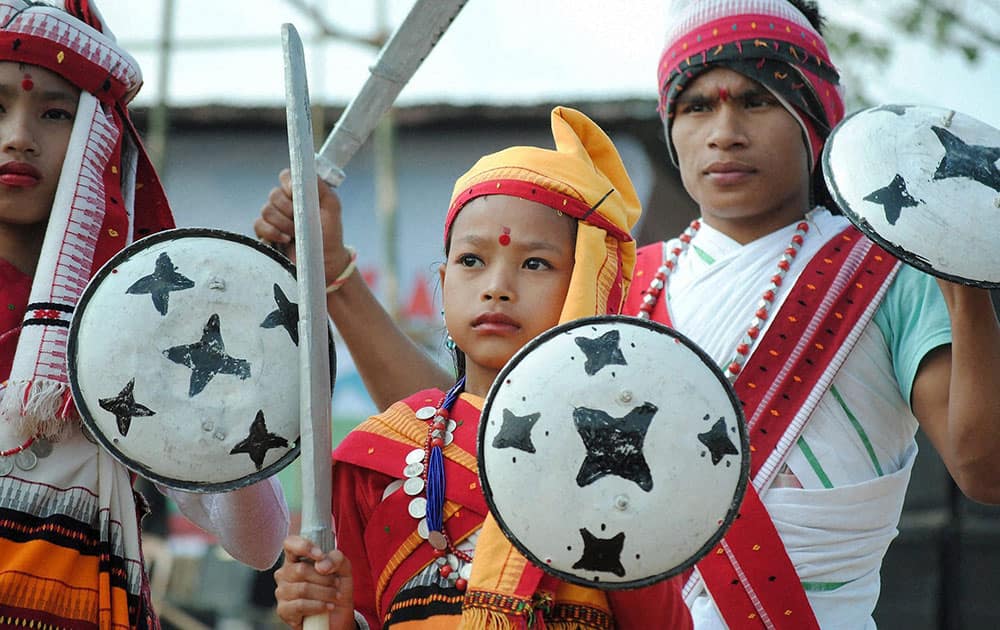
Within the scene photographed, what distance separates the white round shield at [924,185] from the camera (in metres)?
2.20

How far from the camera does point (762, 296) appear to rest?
2.97 meters

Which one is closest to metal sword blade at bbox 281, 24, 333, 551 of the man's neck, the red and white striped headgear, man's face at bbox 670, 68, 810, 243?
the red and white striped headgear

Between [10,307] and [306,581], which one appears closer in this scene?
[306,581]

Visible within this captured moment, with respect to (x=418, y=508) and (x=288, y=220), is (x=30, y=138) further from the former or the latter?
(x=418, y=508)

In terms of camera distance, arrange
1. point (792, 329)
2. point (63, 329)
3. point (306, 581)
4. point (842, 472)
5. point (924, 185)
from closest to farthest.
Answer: point (306, 581) < point (924, 185) < point (63, 329) < point (842, 472) < point (792, 329)

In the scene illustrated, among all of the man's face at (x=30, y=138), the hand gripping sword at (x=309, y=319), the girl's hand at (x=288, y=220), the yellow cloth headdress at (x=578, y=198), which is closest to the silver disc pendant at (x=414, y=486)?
the hand gripping sword at (x=309, y=319)

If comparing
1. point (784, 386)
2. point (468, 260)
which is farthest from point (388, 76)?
point (784, 386)

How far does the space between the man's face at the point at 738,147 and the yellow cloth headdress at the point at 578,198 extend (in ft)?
1.02

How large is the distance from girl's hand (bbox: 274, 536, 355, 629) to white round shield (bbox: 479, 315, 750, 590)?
A: 1.05 ft

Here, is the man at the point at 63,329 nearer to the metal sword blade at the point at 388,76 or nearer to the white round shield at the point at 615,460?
the metal sword blade at the point at 388,76

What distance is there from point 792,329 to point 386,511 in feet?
3.20

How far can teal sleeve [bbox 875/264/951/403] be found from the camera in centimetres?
270

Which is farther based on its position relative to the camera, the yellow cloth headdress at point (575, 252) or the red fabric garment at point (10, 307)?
the red fabric garment at point (10, 307)

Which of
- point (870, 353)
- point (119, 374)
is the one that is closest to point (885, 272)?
point (870, 353)
